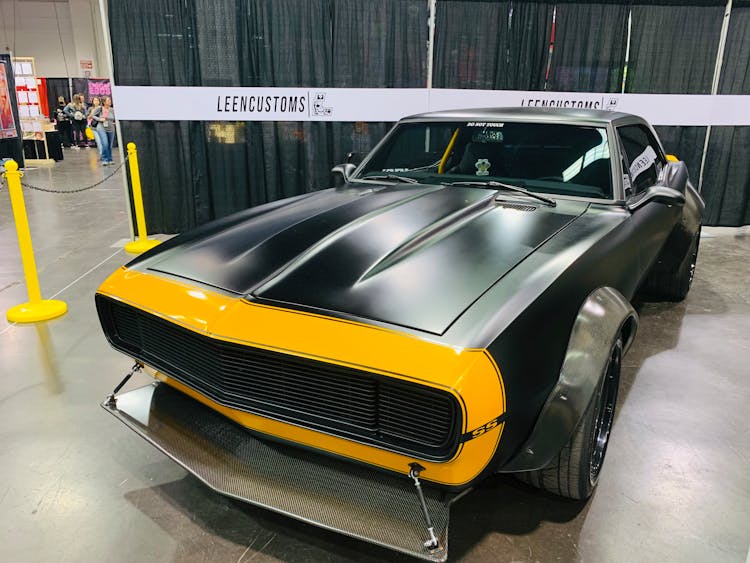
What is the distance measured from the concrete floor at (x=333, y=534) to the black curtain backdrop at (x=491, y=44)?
3.74 m

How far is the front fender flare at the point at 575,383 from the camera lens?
1.75 meters

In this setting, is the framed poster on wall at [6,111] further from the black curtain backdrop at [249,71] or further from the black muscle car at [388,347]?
the black muscle car at [388,347]

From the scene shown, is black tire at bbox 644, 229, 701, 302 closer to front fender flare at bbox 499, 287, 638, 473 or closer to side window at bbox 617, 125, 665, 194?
side window at bbox 617, 125, 665, 194

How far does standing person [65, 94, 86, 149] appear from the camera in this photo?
57.7 feet

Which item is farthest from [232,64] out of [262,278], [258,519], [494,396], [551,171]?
[494,396]

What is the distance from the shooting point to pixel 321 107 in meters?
6.34

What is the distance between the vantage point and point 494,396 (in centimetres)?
152

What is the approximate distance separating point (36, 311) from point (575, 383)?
3917 millimetres

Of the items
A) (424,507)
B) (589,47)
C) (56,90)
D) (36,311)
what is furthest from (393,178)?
(56,90)

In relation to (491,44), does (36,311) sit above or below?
below

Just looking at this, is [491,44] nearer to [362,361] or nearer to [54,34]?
[362,361]

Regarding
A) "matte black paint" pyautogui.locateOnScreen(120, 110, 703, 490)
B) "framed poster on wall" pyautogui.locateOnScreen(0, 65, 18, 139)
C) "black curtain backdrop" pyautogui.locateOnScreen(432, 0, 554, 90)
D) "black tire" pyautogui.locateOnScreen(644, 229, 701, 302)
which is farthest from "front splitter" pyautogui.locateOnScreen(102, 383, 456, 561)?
"framed poster on wall" pyautogui.locateOnScreen(0, 65, 18, 139)

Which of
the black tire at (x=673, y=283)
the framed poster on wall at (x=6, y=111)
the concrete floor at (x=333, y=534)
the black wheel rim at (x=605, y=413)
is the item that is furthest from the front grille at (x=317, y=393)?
the framed poster on wall at (x=6, y=111)

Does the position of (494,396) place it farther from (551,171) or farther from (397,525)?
(551,171)
